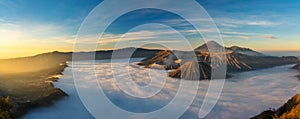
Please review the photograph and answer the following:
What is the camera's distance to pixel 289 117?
9461 mm

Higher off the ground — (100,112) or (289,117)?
(289,117)

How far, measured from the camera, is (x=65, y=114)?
17.2 m

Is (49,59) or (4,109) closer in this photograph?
(4,109)

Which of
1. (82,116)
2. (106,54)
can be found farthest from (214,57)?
(106,54)

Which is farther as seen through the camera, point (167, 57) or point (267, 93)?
point (167, 57)

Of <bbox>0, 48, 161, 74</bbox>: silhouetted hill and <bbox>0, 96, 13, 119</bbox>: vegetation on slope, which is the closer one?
<bbox>0, 96, 13, 119</bbox>: vegetation on slope

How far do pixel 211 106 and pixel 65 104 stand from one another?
42.4 ft

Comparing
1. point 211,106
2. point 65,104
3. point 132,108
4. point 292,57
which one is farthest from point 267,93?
point 292,57

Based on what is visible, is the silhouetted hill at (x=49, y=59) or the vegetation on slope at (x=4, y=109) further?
the silhouetted hill at (x=49, y=59)

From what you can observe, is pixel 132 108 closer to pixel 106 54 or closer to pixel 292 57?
pixel 106 54

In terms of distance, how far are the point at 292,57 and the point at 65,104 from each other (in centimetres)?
10176

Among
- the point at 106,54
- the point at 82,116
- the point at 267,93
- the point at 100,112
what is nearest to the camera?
the point at 82,116

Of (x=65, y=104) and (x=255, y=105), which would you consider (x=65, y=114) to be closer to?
(x=65, y=104)

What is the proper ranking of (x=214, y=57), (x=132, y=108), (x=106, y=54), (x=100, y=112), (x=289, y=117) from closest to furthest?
(x=289, y=117) → (x=100, y=112) → (x=132, y=108) → (x=214, y=57) → (x=106, y=54)
